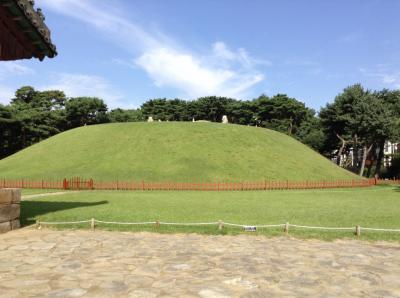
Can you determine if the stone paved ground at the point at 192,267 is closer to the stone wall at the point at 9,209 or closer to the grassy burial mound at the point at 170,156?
the stone wall at the point at 9,209

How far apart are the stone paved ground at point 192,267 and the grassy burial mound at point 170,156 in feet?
87.3

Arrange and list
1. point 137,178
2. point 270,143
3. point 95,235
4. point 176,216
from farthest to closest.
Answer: point 270,143, point 137,178, point 176,216, point 95,235

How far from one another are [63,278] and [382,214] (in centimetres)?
1491

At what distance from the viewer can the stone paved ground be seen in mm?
6219

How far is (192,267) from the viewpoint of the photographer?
7688mm

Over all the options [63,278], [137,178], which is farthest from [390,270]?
[137,178]

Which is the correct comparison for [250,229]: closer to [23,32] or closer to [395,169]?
[23,32]

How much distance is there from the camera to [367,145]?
63875mm

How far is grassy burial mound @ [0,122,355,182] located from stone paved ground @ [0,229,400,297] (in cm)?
2662

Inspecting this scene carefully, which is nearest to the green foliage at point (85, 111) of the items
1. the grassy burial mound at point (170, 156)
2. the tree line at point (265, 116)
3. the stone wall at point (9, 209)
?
the tree line at point (265, 116)

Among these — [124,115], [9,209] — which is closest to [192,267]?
[9,209]

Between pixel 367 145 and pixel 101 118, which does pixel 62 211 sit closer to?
pixel 367 145

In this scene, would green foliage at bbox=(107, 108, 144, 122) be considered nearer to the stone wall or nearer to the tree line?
the tree line

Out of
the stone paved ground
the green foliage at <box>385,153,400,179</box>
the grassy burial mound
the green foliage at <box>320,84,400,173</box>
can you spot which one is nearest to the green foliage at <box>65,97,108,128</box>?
the grassy burial mound
